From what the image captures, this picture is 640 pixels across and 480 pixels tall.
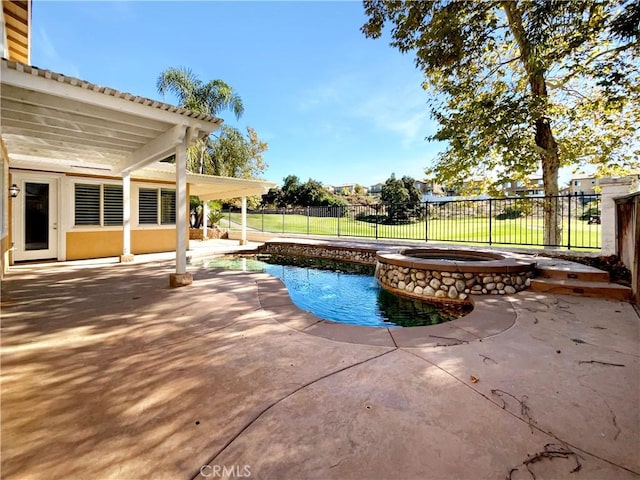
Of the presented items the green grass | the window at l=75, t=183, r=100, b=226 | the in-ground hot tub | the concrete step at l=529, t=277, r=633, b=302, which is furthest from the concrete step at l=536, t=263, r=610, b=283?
the window at l=75, t=183, r=100, b=226

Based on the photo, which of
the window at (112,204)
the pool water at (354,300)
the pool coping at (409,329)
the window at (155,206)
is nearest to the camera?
the pool coping at (409,329)

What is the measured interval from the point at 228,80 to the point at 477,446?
2303cm

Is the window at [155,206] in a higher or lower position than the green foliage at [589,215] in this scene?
higher

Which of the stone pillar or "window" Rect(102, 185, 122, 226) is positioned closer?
the stone pillar

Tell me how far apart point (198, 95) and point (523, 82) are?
724 inches

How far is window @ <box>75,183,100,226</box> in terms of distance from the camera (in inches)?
353

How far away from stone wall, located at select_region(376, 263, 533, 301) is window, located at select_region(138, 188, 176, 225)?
366 inches

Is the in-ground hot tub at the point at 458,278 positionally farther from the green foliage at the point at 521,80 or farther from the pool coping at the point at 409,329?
the green foliage at the point at 521,80

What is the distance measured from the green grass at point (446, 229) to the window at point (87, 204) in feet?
28.6

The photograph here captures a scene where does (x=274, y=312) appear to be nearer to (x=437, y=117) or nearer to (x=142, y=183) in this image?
(x=437, y=117)

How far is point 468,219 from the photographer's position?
1142 cm

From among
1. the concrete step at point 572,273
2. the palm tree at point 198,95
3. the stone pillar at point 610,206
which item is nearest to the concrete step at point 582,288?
the concrete step at point 572,273

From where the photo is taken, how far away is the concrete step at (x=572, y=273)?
16.8ft

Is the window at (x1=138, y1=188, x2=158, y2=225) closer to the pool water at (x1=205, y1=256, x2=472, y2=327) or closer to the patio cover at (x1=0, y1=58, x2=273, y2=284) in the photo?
the patio cover at (x1=0, y1=58, x2=273, y2=284)
